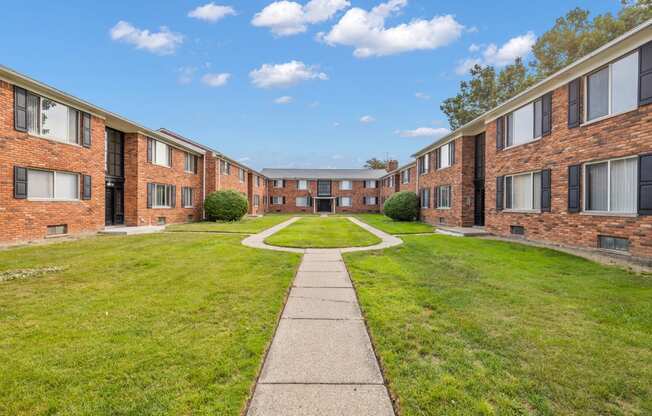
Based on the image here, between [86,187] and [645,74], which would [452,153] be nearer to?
[645,74]

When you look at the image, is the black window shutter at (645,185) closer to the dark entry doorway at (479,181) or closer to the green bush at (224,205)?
the dark entry doorway at (479,181)

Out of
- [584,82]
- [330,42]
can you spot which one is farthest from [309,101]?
[584,82]

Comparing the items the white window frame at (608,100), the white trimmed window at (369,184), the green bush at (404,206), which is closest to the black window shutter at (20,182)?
the white window frame at (608,100)

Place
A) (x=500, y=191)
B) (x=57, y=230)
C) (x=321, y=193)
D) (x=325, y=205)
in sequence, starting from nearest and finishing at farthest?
(x=57, y=230) < (x=500, y=191) < (x=321, y=193) < (x=325, y=205)

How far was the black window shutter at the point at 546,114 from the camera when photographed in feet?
36.8

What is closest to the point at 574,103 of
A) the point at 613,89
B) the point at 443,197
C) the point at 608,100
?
the point at 608,100

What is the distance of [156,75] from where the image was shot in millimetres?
23656

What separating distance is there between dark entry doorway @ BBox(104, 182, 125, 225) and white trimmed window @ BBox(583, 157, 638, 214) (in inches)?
825

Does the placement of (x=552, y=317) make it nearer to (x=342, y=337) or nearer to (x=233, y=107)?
(x=342, y=337)

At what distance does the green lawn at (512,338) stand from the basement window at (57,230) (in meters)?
12.4

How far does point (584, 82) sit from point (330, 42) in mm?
17447

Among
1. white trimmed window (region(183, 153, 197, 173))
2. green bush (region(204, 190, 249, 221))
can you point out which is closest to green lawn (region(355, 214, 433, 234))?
green bush (region(204, 190, 249, 221))

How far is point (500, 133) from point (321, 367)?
14665mm

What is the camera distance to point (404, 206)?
2344cm
